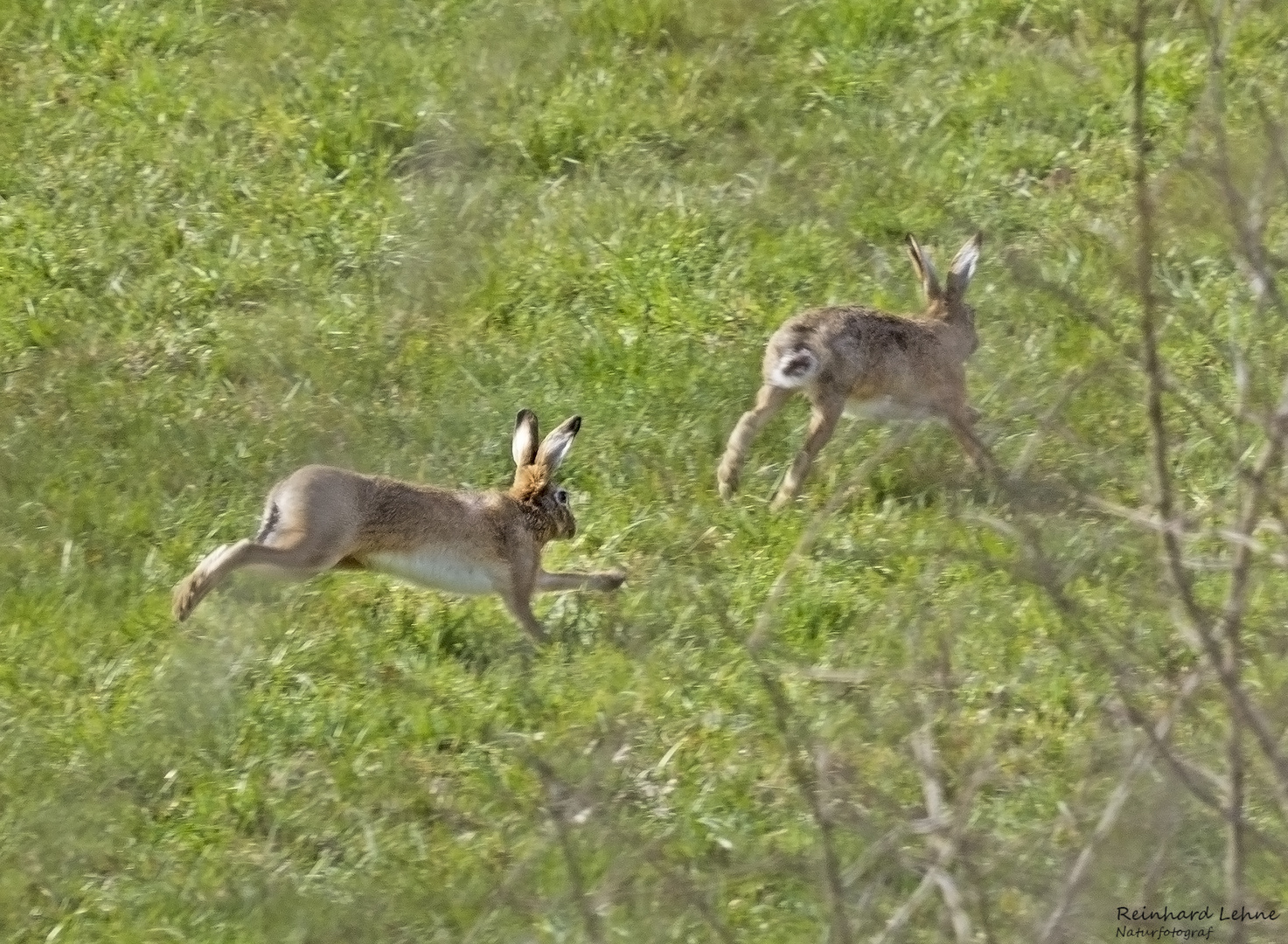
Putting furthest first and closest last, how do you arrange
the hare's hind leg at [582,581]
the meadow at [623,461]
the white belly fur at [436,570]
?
the hare's hind leg at [582,581]
the white belly fur at [436,570]
the meadow at [623,461]

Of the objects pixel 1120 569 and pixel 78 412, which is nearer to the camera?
pixel 1120 569

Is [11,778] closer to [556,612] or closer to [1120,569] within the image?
[556,612]

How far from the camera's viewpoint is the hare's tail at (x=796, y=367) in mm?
8188

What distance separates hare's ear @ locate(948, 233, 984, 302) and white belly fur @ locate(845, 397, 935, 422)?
647 mm

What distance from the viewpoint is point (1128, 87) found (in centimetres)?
1016

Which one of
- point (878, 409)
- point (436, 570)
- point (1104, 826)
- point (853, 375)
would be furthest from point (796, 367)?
point (1104, 826)

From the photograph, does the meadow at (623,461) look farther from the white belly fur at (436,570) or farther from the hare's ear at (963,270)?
the hare's ear at (963,270)

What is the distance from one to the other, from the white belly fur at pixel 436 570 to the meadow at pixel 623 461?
0.41ft

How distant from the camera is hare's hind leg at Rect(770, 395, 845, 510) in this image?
8.15 m

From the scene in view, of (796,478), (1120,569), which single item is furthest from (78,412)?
(1120,569)

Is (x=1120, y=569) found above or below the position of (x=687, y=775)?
above

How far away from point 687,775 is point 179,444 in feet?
9.23

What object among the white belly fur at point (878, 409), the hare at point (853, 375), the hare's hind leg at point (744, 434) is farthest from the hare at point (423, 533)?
the white belly fur at point (878, 409)

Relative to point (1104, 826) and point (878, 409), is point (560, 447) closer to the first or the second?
point (878, 409)
